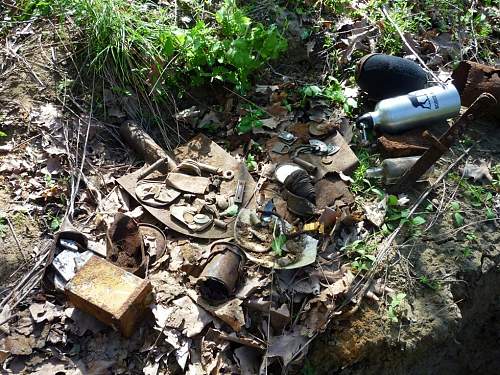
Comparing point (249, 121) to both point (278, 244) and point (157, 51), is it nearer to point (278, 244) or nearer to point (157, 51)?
point (157, 51)

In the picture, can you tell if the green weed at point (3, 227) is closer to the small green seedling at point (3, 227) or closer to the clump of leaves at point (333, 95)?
the small green seedling at point (3, 227)

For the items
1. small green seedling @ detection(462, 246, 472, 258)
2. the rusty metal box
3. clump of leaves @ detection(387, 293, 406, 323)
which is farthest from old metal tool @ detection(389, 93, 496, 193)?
the rusty metal box

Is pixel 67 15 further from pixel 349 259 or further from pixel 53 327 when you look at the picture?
pixel 349 259

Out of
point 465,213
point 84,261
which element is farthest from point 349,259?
point 84,261

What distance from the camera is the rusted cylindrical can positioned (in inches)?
122

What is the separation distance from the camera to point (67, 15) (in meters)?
4.32

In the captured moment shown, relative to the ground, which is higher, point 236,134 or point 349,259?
point 236,134

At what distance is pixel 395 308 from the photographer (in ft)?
10.8

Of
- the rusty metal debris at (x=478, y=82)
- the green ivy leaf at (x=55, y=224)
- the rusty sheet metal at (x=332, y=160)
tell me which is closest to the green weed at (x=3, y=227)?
the green ivy leaf at (x=55, y=224)

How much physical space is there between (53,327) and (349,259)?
1834 millimetres

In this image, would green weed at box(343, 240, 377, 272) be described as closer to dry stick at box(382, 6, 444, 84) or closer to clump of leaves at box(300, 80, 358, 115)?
clump of leaves at box(300, 80, 358, 115)

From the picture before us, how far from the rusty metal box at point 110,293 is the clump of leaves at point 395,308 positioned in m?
1.45

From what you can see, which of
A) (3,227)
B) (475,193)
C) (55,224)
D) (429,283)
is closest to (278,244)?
(429,283)

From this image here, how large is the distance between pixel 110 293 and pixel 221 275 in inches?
24.5
